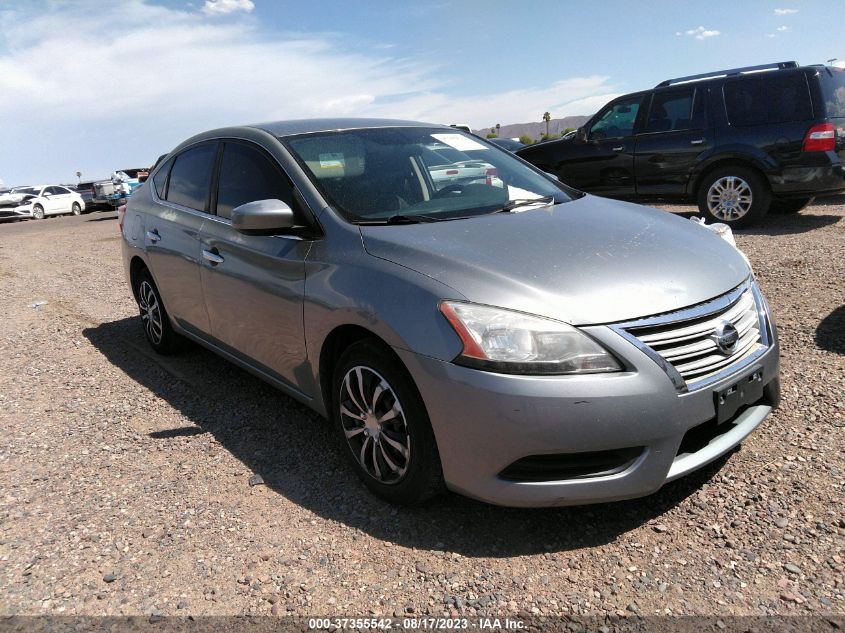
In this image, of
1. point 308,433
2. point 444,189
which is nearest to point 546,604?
point 308,433

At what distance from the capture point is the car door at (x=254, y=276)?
3.38 meters

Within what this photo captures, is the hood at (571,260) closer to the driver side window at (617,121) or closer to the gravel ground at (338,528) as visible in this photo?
the gravel ground at (338,528)

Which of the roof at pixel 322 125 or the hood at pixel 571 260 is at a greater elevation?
the roof at pixel 322 125

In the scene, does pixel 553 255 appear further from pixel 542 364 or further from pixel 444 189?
pixel 444 189

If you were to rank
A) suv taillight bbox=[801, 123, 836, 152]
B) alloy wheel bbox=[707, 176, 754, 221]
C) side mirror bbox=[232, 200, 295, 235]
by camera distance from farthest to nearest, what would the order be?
alloy wheel bbox=[707, 176, 754, 221] → suv taillight bbox=[801, 123, 836, 152] → side mirror bbox=[232, 200, 295, 235]

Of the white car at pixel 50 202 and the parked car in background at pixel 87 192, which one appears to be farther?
the white car at pixel 50 202

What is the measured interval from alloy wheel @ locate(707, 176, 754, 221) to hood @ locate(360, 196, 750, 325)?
20.4 feet

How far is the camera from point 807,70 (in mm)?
8297

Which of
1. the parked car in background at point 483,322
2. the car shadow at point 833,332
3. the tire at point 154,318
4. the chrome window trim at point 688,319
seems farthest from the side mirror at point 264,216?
the car shadow at point 833,332

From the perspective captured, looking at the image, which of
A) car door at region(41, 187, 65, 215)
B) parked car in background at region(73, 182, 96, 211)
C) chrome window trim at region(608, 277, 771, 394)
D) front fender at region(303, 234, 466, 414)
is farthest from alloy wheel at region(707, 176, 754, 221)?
car door at region(41, 187, 65, 215)

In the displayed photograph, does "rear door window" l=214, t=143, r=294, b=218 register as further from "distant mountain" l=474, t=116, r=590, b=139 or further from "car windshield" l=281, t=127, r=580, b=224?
"distant mountain" l=474, t=116, r=590, b=139

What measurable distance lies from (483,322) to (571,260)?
1.73ft

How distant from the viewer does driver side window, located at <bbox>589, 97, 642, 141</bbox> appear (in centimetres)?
984

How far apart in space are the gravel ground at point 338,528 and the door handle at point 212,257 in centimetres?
94
